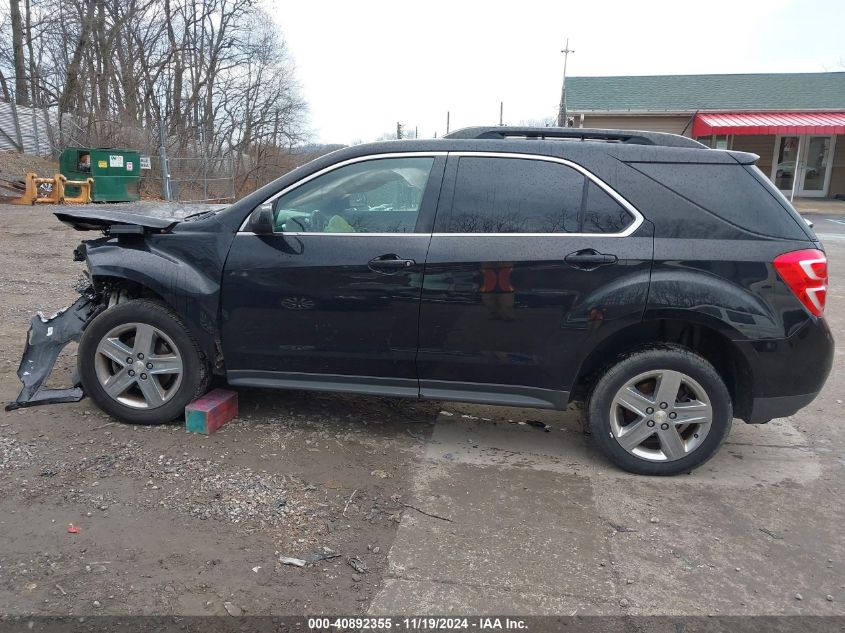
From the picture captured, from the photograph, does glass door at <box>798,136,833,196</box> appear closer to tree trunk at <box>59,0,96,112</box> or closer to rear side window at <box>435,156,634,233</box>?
rear side window at <box>435,156,634,233</box>

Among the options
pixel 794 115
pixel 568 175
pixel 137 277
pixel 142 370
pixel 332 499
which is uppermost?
pixel 794 115

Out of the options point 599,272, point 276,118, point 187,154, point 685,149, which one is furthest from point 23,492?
point 276,118

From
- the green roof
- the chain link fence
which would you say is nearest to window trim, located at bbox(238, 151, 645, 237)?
the chain link fence

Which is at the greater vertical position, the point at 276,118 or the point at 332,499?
the point at 276,118

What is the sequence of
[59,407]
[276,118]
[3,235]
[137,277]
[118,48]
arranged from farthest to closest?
[276,118], [118,48], [3,235], [59,407], [137,277]

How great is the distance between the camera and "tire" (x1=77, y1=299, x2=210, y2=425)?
3.97m

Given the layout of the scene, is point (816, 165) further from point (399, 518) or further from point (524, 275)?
point (399, 518)

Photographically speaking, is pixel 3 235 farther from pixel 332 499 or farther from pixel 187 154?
pixel 187 154

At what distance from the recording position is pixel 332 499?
3.35m

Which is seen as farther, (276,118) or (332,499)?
(276,118)

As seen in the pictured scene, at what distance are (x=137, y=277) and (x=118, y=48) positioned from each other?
94.4 feet

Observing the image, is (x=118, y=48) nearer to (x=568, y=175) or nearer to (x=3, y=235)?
(x=3, y=235)

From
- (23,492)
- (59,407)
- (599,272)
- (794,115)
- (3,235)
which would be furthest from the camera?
(794,115)

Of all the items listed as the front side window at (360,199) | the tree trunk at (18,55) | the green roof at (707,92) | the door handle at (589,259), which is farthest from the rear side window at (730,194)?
the tree trunk at (18,55)
